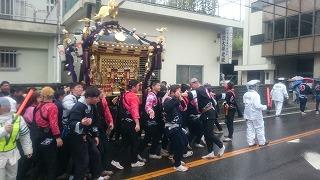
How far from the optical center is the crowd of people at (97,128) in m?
5.80

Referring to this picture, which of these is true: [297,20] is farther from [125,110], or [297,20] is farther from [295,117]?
[125,110]

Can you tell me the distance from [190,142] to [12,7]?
35.5ft

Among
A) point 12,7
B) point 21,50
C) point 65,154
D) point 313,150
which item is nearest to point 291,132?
point 313,150

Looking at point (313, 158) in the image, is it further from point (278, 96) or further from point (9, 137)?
point (278, 96)

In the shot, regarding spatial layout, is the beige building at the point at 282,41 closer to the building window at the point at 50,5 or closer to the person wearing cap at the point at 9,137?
the building window at the point at 50,5

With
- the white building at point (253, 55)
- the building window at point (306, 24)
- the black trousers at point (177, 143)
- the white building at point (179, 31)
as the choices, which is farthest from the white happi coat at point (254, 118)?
the white building at point (253, 55)

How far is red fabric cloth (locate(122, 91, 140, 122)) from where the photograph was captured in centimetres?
737

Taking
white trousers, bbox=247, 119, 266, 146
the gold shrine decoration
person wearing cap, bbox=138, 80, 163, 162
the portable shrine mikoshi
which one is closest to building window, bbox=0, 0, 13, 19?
the portable shrine mikoshi

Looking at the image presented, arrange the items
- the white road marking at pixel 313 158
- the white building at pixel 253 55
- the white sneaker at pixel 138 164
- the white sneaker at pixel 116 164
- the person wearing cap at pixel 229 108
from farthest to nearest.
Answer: the white building at pixel 253 55 → the person wearing cap at pixel 229 108 → the white road marking at pixel 313 158 → the white sneaker at pixel 138 164 → the white sneaker at pixel 116 164

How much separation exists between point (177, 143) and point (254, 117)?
10.6 ft

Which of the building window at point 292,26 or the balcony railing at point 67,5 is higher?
the building window at point 292,26

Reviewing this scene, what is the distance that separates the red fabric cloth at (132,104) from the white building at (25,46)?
8313 millimetres

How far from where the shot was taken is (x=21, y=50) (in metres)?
14.9

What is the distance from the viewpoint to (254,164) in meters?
7.77
